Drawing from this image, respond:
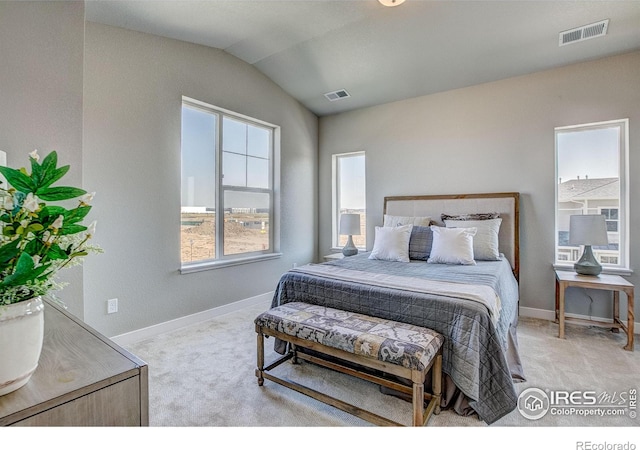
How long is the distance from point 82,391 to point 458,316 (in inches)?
66.8

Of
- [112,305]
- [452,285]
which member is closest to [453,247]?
[452,285]

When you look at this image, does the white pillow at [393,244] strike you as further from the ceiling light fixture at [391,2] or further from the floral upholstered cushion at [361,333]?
the ceiling light fixture at [391,2]

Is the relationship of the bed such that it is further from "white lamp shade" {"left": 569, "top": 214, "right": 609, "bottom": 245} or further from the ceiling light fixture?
the ceiling light fixture

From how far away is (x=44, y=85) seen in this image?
202 cm

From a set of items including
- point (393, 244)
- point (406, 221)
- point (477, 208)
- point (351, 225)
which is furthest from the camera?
point (351, 225)

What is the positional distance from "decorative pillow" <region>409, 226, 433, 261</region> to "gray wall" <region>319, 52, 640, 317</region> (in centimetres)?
81

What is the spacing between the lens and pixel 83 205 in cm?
72

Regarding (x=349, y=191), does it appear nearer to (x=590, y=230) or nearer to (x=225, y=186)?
(x=225, y=186)

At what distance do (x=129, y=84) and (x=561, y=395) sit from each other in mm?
4041

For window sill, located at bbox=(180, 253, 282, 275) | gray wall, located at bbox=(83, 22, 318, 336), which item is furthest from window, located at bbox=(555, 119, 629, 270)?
gray wall, located at bbox=(83, 22, 318, 336)

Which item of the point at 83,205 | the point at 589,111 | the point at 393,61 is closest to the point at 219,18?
the point at 393,61

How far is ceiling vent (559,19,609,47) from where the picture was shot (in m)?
2.63

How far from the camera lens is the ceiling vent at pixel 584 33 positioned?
2631 mm
